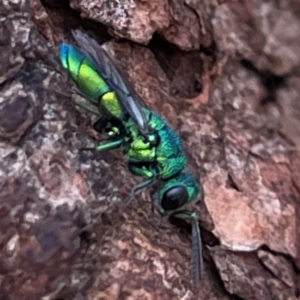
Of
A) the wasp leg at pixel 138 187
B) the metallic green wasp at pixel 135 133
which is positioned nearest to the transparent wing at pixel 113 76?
the metallic green wasp at pixel 135 133

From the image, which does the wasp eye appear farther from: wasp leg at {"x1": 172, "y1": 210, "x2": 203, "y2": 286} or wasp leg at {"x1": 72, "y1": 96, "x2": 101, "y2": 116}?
wasp leg at {"x1": 72, "y1": 96, "x2": 101, "y2": 116}

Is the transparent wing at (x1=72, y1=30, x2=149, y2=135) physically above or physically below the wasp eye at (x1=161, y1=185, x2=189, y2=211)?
above

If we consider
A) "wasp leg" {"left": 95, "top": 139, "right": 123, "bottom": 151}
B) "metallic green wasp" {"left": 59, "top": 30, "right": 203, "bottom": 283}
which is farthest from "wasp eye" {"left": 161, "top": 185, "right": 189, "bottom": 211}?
"wasp leg" {"left": 95, "top": 139, "right": 123, "bottom": 151}

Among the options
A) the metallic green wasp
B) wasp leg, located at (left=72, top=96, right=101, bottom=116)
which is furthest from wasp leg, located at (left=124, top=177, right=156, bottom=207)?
wasp leg, located at (left=72, top=96, right=101, bottom=116)

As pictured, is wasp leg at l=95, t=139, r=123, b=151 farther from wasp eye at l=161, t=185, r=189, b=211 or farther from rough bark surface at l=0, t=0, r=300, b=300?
wasp eye at l=161, t=185, r=189, b=211

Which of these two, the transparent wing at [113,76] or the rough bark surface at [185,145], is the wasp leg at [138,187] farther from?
the transparent wing at [113,76]

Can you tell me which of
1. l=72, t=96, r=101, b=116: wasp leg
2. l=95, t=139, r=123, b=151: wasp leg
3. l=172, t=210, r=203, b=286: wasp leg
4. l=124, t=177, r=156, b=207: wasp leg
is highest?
l=72, t=96, r=101, b=116: wasp leg

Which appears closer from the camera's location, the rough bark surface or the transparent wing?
the rough bark surface
